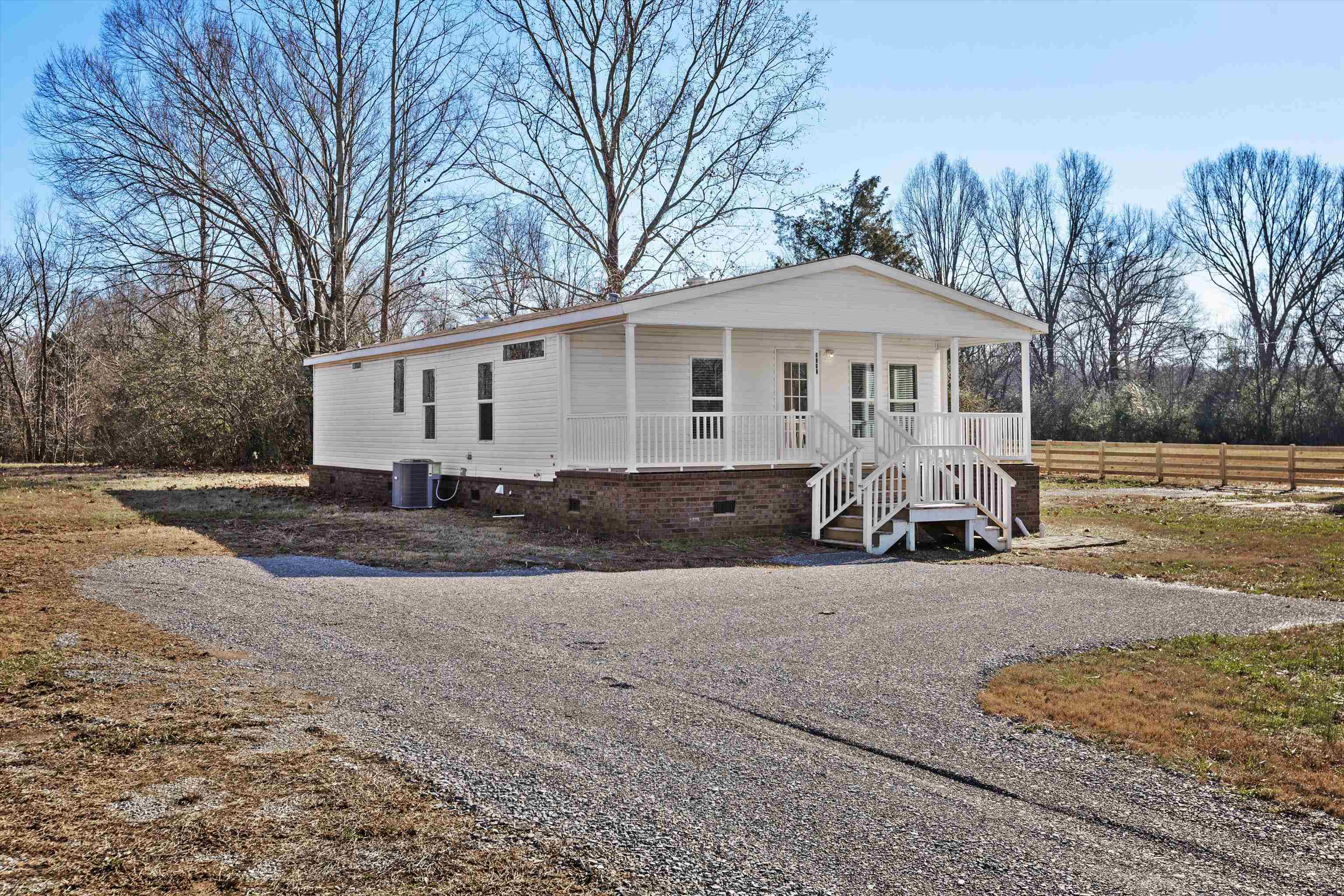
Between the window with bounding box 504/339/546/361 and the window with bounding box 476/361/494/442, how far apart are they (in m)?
0.62

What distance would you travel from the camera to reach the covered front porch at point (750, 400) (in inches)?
623

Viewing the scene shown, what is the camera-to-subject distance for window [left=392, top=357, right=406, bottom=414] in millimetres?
21906

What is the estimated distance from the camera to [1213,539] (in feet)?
51.2

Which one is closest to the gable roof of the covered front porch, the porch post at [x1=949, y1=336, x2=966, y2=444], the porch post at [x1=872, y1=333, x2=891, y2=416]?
the covered front porch

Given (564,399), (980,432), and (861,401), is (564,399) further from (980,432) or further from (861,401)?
(980,432)

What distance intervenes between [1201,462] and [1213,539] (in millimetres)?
13683

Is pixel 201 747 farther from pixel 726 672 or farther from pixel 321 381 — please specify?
pixel 321 381

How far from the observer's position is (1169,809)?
15.4 ft

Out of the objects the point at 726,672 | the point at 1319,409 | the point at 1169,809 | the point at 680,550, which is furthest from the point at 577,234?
the point at 1169,809

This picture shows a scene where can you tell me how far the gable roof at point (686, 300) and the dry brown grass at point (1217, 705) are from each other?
9.02 metres

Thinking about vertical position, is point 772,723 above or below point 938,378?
below

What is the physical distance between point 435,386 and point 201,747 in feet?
52.4

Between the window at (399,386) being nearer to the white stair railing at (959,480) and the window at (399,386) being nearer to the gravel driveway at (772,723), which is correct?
the gravel driveway at (772,723)

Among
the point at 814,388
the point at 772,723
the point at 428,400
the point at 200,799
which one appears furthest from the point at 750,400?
the point at 200,799
